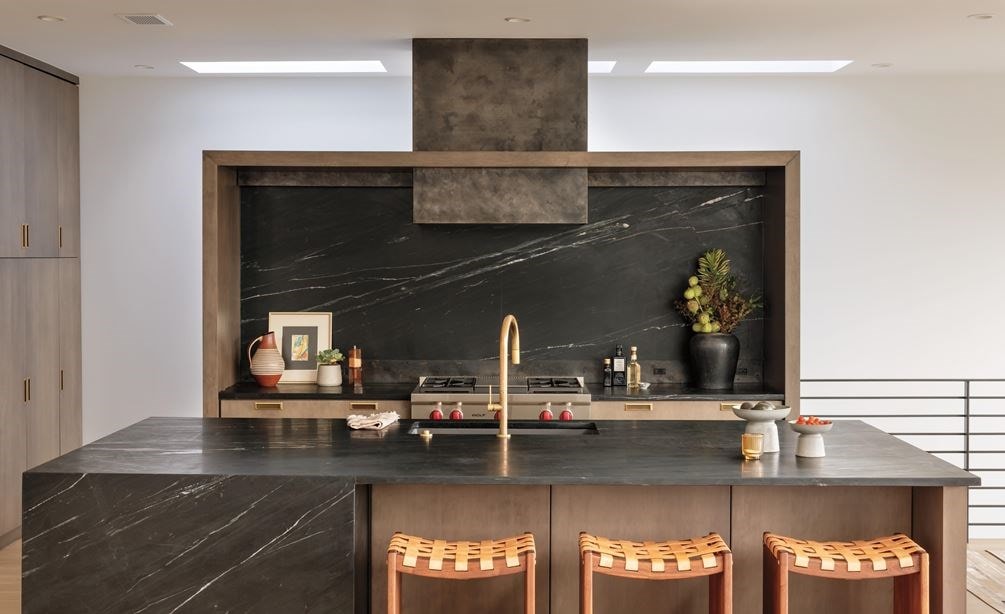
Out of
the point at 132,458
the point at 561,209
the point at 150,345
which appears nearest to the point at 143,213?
the point at 150,345

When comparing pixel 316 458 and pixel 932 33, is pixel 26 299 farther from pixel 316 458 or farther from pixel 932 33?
pixel 932 33

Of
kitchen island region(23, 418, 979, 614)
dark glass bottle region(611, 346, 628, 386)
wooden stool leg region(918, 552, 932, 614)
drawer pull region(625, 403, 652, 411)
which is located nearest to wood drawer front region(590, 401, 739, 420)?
drawer pull region(625, 403, 652, 411)

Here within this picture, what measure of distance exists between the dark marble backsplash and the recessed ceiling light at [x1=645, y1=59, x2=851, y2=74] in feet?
2.60

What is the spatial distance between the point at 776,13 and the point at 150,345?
171 inches

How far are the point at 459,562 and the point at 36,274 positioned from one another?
3993 millimetres

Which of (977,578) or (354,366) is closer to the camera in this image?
(977,578)

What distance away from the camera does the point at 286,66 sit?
599 cm

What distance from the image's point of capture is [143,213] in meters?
6.32

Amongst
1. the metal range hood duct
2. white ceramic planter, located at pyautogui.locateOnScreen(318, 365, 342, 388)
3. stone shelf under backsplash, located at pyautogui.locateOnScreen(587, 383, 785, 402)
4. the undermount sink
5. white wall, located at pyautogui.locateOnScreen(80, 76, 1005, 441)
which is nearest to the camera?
the undermount sink

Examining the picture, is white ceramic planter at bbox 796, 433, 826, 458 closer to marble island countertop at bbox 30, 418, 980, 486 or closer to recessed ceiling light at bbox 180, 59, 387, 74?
marble island countertop at bbox 30, 418, 980, 486

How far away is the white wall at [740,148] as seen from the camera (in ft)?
20.4

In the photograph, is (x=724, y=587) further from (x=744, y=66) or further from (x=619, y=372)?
(x=744, y=66)

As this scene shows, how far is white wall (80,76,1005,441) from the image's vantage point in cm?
621

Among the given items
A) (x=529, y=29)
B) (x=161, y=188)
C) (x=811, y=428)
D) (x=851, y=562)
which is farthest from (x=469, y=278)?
(x=851, y=562)
